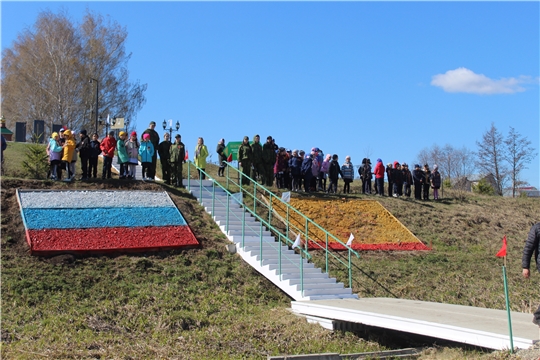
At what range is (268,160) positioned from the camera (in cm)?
2178

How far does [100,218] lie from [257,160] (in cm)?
698

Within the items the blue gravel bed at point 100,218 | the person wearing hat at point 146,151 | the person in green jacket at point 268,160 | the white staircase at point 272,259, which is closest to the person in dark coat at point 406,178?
the person in green jacket at point 268,160

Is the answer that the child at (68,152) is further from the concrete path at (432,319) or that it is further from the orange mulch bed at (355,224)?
the concrete path at (432,319)

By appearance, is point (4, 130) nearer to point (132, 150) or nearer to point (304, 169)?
point (132, 150)

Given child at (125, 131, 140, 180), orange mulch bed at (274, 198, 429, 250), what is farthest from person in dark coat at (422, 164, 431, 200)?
child at (125, 131, 140, 180)

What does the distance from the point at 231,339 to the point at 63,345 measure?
269 cm

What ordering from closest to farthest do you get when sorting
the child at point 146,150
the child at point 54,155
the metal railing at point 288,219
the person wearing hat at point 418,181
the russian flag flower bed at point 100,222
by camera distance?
the russian flag flower bed at point 100,222 < the metal railing at point 288,219 < the child at point 54,155 < the child at point 146,150 < the person wearing hat at point 418,181

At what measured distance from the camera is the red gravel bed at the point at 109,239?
1415 cm

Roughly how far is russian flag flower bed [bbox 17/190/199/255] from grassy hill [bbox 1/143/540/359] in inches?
11.6

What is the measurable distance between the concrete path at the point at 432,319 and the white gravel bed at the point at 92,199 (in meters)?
5.85

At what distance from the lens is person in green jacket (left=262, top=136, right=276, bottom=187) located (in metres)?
21.7

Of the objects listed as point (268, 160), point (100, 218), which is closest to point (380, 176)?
point (268, 160)

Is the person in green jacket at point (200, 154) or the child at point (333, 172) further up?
the person in green jacket at point (200, 154)

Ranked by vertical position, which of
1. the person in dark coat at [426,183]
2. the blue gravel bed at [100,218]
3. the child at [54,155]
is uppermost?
the child at [54,155]
